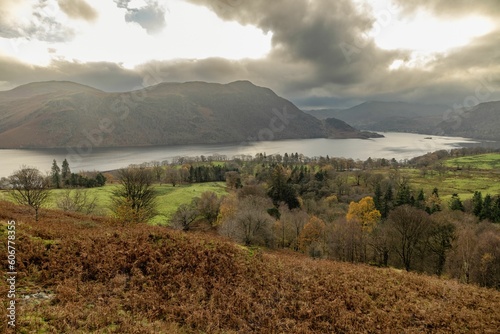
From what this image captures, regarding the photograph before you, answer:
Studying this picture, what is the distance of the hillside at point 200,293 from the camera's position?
30.7ft

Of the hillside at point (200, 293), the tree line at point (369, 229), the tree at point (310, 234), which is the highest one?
the hillside at point (200, 293)

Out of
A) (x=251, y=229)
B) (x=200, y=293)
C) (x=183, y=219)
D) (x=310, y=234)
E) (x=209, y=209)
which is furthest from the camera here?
(x=209, y=209)

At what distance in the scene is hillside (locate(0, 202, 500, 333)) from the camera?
9.35 m

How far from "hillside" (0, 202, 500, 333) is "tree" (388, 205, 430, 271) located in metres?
21.2

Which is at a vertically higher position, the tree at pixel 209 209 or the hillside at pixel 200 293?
the hillside at pixel 200 293

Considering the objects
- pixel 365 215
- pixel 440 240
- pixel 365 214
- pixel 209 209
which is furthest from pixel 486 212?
pixel 209 209

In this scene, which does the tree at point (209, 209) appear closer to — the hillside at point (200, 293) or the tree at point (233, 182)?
the tree at point (233, 182)

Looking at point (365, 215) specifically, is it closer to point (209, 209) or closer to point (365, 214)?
point (365, 214)

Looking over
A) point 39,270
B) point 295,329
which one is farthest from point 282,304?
point 39,270

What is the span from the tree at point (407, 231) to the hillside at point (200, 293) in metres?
21.2

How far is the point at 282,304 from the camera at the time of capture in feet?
37.8

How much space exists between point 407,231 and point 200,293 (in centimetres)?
3383

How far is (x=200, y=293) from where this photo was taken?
11375 mm

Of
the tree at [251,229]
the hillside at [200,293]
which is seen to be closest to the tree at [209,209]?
the tree at [251,229]
